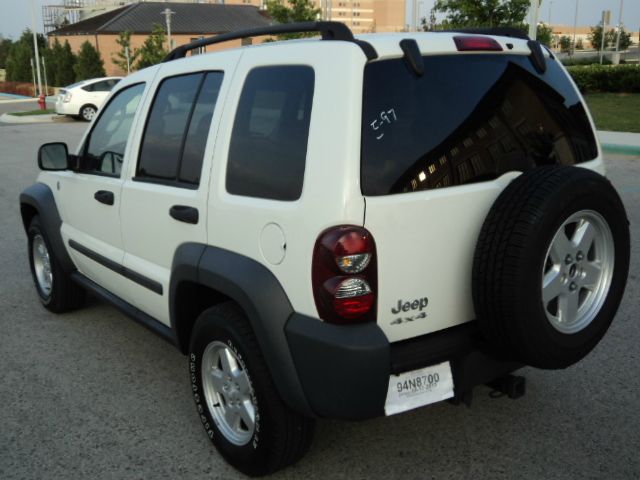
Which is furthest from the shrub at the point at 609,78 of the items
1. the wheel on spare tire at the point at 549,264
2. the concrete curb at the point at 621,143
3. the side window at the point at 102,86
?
the wheel on spare tire at the point at 549,264

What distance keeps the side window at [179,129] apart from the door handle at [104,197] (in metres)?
0.34

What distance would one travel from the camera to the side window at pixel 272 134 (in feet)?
8.54

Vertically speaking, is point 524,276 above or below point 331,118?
below

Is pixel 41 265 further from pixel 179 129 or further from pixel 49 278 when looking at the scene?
pixel 179 129

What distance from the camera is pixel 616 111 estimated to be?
19750mm

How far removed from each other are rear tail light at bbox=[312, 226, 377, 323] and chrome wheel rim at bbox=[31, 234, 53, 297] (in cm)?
330

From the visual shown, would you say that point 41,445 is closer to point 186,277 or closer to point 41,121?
point 186,277

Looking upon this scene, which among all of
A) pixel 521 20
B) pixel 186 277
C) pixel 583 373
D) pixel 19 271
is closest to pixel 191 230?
pixel 186 277

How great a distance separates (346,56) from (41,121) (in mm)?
24796

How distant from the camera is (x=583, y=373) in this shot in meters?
3.90

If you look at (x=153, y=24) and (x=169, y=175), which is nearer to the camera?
(x=169, y=175)

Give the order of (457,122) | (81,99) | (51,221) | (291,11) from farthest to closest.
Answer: (291,11) → (81,99) → (51,221) → (457,122)

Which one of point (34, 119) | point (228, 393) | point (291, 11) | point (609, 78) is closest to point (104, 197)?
point (228, 393)

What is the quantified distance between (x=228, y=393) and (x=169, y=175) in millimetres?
1097
